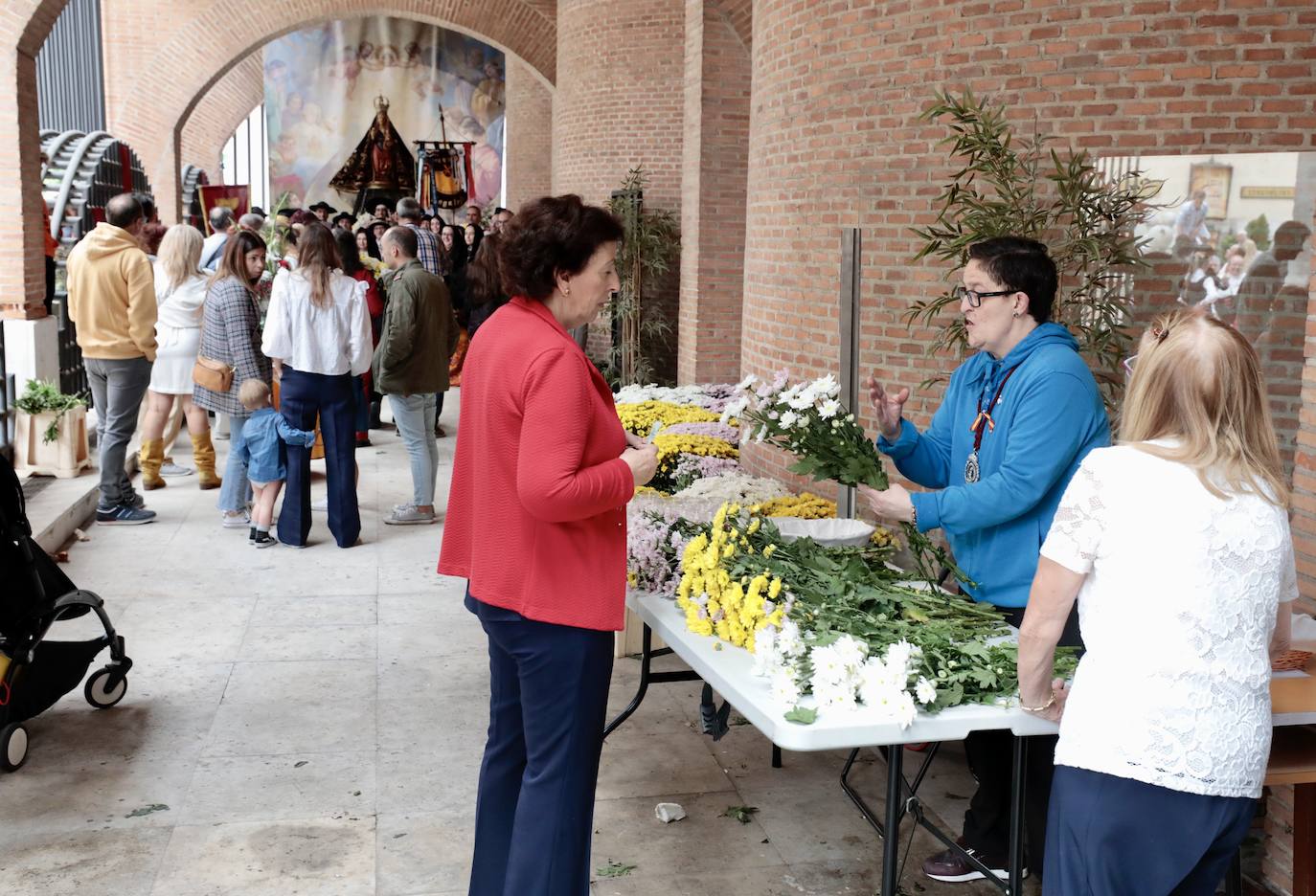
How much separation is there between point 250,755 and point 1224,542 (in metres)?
3.53

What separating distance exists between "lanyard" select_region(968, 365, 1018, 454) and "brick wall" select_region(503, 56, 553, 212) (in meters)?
21.7

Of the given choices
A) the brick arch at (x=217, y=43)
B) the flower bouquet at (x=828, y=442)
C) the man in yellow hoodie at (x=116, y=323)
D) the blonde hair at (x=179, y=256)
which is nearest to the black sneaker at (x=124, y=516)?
the man in yellow hoodie at (x=116, y=323)

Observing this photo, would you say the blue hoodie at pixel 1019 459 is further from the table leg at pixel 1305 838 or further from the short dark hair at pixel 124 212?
the short dark hair at pixel 124 212

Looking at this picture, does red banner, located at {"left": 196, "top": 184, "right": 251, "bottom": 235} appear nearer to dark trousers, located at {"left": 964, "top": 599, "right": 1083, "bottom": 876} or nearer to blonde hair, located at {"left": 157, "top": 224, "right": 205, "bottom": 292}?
blonde hair, located at {"left": 157, "top": 224, "right": 205, "bottom": 292}

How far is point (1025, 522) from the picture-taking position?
3.38 metres

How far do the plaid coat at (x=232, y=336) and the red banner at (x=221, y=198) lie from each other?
793 centimetres

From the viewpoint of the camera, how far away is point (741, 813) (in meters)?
4.21

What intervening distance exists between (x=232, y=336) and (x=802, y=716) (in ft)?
18.2

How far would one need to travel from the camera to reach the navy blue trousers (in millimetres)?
2359

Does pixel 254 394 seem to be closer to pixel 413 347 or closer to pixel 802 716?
pixel 413 347

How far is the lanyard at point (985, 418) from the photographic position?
344 cm

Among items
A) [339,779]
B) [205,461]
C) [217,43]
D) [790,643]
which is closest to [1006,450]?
[790,643]

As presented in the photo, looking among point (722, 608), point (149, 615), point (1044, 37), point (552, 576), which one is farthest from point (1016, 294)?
point (149, 615)

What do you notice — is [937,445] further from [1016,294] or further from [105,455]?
[105,455]
